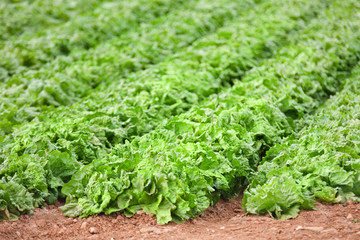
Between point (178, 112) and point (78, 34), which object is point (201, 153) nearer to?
point (178, 112)

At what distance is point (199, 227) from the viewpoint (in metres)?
4.95

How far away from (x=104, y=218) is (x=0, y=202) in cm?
135

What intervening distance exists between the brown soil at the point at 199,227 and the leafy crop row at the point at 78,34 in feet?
19.6

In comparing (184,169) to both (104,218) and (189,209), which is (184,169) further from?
(104,218)

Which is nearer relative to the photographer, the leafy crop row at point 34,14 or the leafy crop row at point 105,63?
the leafy crop row at point 105,63

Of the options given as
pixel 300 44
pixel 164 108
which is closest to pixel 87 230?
pixel 164 108

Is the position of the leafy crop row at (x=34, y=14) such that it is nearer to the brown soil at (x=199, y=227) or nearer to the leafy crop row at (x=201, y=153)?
the leafy crop row at (x=201, y=153)

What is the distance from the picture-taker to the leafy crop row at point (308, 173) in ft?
16.2

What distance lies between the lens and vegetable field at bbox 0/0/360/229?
16.9 feet

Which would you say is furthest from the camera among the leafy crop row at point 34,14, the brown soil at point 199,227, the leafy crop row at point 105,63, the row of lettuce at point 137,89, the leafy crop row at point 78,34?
the leafy crop row at point 34,14

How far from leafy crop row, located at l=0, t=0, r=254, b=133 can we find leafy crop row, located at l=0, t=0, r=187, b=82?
2.47 feet

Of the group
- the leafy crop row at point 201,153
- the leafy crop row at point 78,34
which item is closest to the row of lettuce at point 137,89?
the leafy crop row at point 201,153

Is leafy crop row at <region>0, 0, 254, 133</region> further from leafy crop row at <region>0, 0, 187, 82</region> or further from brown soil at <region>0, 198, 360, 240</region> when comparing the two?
brown soil at <region>0, 198, 360, 240</region>

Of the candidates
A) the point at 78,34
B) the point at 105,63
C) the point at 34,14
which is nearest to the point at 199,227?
the point at 105,63
